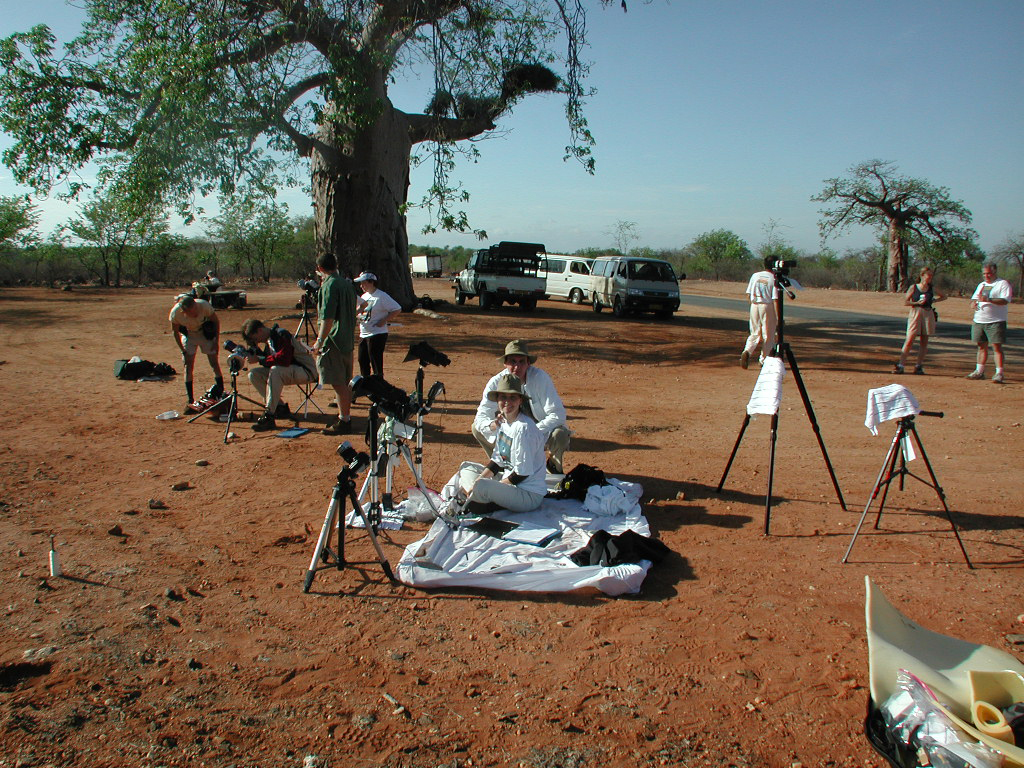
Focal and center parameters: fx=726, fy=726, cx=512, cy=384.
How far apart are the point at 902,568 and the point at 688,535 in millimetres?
1365

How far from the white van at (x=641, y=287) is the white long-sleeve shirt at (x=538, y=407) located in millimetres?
15950

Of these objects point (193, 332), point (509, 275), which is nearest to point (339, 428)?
point (193, 332)

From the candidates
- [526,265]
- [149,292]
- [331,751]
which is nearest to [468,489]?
[331,751]

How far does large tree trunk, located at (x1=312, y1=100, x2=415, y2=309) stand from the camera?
18.9 m

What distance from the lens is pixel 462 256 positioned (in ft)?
258

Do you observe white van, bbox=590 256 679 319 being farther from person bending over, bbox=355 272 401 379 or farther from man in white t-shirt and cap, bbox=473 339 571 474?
man in white t-shirt and cap, bbox=473 339 571 474

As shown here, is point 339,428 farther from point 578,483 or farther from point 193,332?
point 578,483

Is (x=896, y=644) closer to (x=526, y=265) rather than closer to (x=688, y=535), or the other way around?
(x=688, y=535)

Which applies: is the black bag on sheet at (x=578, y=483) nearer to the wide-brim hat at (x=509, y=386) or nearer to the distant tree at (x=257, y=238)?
the wide-brim hat at (x=509, y=386)

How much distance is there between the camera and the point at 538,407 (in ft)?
20.5

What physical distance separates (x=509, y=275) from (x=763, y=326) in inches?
488

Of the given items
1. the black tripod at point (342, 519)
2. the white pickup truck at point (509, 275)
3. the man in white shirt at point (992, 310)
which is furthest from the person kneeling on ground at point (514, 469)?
the white pickup truck at point (509, 275)

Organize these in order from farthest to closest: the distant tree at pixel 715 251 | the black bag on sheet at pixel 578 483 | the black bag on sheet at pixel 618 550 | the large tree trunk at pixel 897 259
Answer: the distant tree at pixel 715 251 < the large tree trunk at pixel 897 259 < the black bag on sheet at pixel 578 483 < the black bag on sheet at pixel 618 550

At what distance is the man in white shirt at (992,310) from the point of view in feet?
34.3
